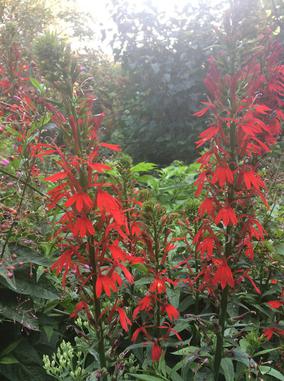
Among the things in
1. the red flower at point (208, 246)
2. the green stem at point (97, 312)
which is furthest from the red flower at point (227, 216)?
the green stem at point (97, 312)

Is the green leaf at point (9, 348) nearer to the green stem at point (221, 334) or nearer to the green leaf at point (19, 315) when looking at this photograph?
the green leaf at point (19, 315)

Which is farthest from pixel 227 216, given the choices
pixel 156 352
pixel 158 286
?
pixel 156 352

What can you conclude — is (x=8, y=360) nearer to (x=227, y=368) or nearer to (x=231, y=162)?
(x=227, y=368)

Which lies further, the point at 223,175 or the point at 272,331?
the point at 272,331

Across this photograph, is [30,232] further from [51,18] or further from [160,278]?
[51,18]

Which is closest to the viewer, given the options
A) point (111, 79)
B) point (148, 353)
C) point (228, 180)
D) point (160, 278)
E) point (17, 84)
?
point (228, 180)

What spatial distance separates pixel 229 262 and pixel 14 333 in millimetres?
1022

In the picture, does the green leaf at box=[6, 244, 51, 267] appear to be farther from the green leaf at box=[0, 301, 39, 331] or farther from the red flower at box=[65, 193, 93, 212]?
the red flower at box=[65, 193, 93, 212]

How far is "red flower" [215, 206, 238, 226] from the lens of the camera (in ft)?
4.25

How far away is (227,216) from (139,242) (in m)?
0.54

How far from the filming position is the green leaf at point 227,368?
4.91 ft

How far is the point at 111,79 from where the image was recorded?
8.52 m

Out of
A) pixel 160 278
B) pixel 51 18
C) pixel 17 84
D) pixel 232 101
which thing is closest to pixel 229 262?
pixel 160 278

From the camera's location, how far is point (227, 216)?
1.31 metres
